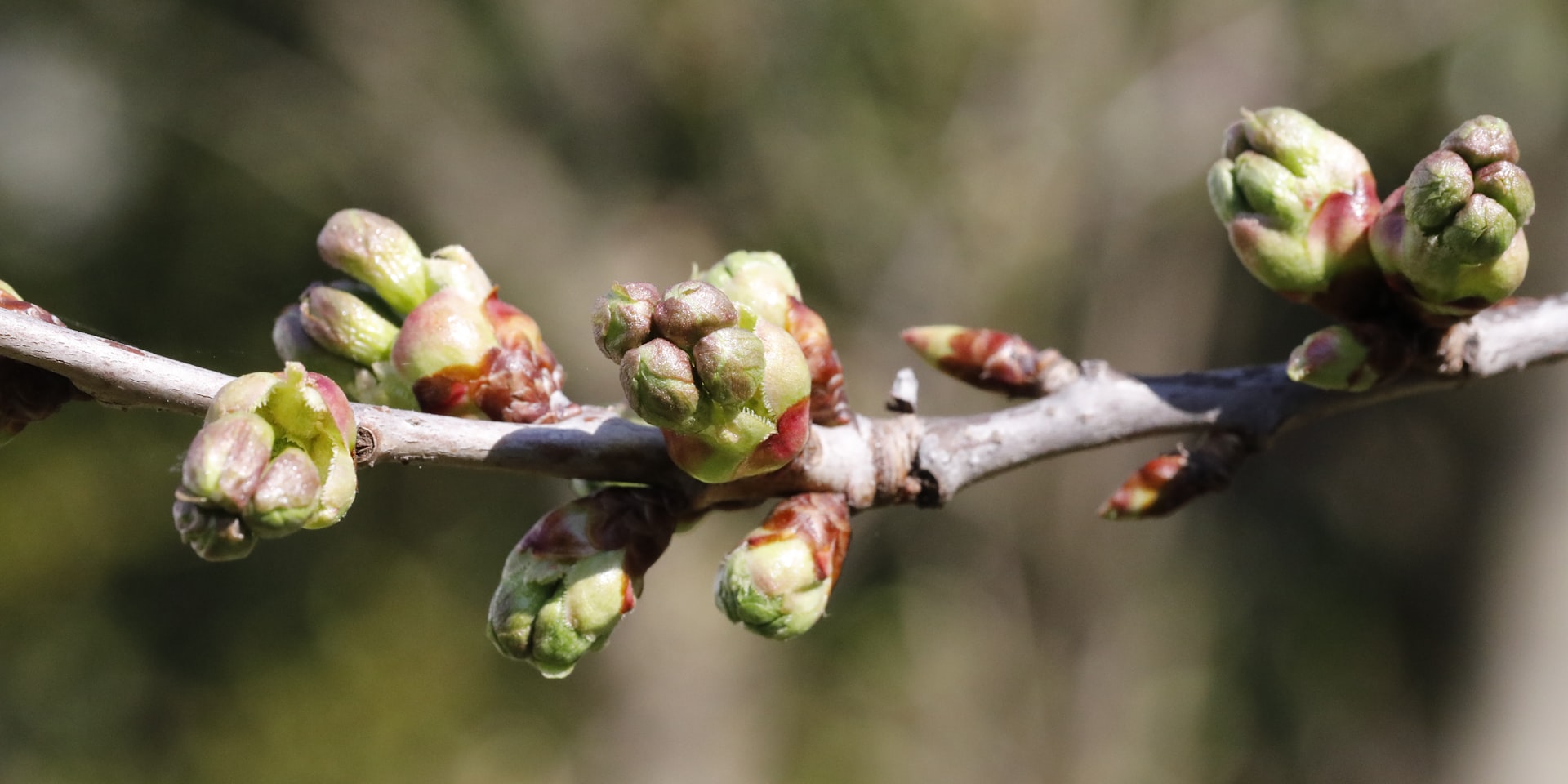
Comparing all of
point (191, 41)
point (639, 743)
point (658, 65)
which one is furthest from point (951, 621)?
point (191, 41)

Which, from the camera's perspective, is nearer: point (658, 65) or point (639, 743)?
point (658, 65)

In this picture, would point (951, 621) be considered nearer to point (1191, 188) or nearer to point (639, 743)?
point (639, 743)

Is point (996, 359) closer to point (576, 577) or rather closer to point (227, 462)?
point (576, 577)

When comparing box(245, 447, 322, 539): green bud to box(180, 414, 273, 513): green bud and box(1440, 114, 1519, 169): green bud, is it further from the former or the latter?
box(1440, 114, 1519, 169): green bud

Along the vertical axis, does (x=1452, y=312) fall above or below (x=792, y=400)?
above

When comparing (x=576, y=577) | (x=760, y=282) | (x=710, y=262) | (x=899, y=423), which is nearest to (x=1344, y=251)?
(x=899, y=423)

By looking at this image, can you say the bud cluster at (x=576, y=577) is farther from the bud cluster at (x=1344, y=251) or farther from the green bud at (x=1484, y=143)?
the green bud at (x=1484, y=143)

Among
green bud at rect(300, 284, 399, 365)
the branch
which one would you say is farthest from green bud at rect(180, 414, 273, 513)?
green bud at rect(300, 284, 399, 365)
